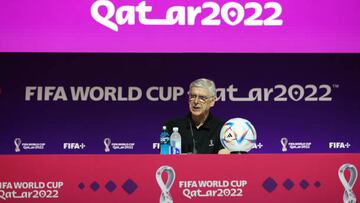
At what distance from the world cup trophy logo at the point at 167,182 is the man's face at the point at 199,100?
159 cm

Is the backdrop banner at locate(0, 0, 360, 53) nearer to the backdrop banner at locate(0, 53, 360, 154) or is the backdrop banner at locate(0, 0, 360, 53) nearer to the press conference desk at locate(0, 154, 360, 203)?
the backdrop banner at locate(0, 53, 360, 154)

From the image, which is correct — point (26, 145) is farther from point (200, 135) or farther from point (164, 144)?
point (164, 144)

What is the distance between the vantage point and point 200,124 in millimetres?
4176

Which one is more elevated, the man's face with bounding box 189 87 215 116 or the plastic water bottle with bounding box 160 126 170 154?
the man's face with bounding box 189 87 215 116

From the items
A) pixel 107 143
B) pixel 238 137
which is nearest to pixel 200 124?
pixel 238 137

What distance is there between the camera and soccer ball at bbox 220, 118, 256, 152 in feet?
9.66

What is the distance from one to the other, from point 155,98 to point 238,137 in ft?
8.29

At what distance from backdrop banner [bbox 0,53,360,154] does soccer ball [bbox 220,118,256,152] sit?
2.40 metres

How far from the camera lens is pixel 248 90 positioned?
5.40 metres

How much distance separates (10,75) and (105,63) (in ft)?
2.80

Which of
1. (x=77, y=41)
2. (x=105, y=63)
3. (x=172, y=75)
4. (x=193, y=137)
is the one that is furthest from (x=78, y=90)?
(x=193, y=137)

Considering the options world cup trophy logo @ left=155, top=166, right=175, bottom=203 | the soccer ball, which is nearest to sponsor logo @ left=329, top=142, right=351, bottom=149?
the soccer ball

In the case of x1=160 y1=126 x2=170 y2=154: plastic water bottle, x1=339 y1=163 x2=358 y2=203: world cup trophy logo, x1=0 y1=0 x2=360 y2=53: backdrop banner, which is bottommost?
x1=339 y1=163 x2=358 y2=203: world cup trophy logo

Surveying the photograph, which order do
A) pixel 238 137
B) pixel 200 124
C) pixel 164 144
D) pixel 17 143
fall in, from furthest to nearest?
pixel 17 143, pixel 200 124, pixel 164 144, pixel 238 137
